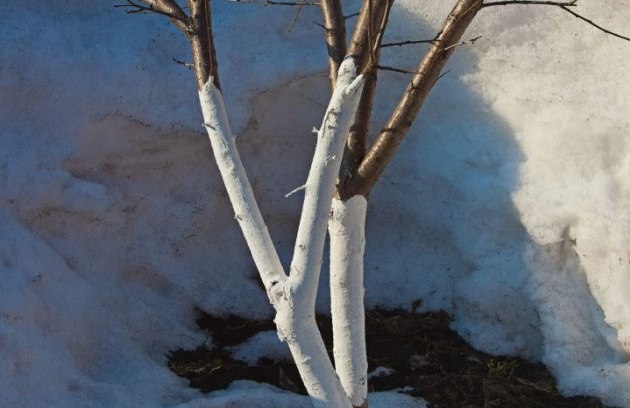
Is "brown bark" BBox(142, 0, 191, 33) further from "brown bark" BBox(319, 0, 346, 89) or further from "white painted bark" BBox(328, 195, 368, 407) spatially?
"white painted bark" BBox(328, 195, 368, 407)

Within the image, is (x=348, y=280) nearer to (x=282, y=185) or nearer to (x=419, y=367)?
(x=419, y=367)

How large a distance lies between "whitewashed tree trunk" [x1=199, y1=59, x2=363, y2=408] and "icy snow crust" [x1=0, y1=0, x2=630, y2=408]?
30.8 inches

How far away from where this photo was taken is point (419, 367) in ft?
11.5

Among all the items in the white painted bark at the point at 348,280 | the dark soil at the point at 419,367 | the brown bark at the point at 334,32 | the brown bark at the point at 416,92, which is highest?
the brown bark at the point at 334,32

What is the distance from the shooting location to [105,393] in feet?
10.3

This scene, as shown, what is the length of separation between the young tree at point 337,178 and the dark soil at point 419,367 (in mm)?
777

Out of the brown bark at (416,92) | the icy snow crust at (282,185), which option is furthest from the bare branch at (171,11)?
the icy snow crust at (282,185)

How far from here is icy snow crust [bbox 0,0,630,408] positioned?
346 cm

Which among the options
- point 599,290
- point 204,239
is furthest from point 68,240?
point 599,290

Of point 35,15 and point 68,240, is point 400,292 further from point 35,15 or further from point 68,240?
point 35,15

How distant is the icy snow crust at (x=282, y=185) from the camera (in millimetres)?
3459

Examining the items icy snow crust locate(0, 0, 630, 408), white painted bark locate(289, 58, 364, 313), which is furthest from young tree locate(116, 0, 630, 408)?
icy snow crust locate(0, 0, 630, 408)

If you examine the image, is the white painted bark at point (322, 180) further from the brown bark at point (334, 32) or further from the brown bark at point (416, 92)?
the brown bark at point (334, 32)

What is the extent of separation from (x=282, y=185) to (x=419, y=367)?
1.00m
